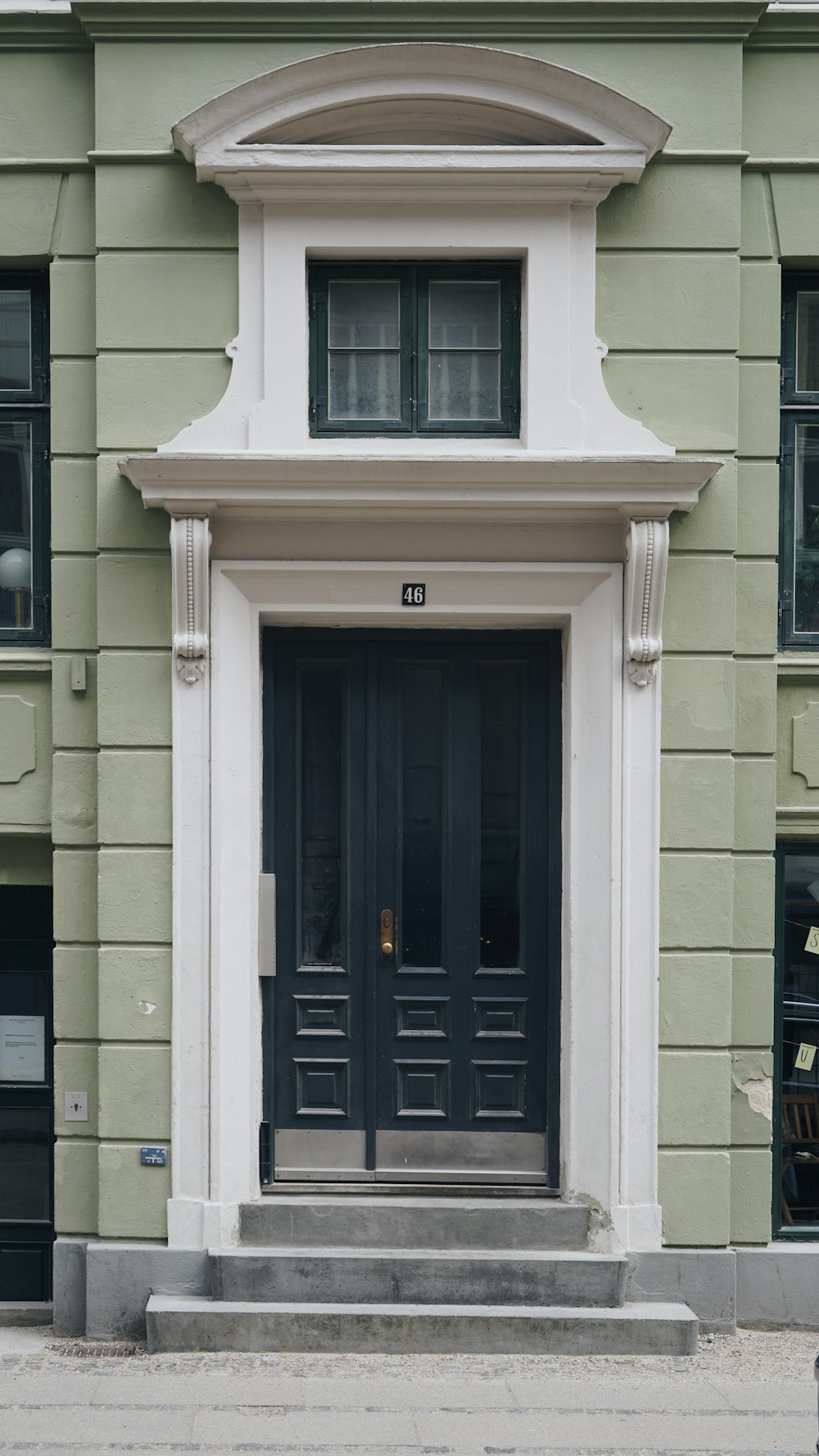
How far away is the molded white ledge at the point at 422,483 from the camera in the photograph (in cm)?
638

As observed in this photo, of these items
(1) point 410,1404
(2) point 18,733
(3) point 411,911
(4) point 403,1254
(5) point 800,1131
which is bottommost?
(1) point 410,1404

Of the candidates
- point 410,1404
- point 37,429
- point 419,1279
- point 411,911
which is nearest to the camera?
point 410,1404

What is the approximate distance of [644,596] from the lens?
657 cm

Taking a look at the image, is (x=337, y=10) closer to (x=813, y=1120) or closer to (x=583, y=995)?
(x=583, y=995)

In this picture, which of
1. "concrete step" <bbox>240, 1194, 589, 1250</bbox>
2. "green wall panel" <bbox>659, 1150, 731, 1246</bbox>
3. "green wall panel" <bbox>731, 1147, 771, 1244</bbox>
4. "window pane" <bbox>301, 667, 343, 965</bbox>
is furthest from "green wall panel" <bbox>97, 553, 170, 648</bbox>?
"green wall panel" <bbox>731, 1147, 771, 1244</bbox>

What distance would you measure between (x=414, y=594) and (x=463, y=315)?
1561 millimetres

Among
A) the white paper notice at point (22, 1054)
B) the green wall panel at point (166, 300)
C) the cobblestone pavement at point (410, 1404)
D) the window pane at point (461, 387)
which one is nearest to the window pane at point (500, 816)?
the window pane at point (461, 387)

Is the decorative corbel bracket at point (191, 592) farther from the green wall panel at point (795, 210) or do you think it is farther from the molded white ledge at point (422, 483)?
the green wall panel at point (795, 210)

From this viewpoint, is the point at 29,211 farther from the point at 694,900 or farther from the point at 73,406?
the point at 694,900

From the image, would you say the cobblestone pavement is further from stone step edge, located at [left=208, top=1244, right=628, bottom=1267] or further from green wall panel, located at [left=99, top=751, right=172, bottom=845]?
green wall panel, located at [left=99, top=751, right=172, bottom=845]

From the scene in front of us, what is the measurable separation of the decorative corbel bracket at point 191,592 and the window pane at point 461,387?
146 cm

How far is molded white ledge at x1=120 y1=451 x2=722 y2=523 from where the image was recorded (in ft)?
20.9

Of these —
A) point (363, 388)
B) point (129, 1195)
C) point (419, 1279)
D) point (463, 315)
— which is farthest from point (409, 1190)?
point (463, 315)

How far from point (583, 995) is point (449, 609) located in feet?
7.22
